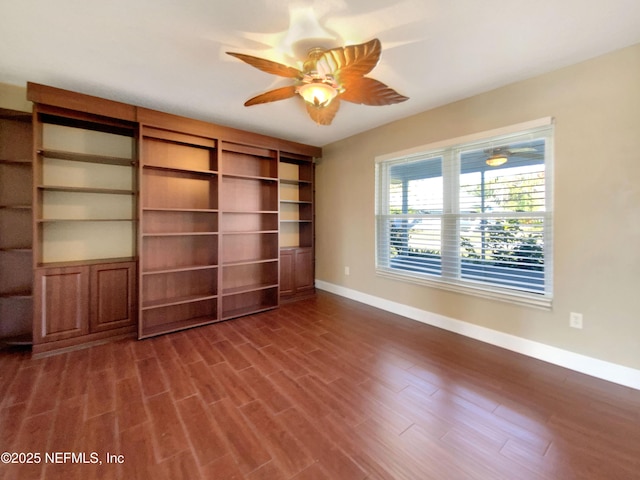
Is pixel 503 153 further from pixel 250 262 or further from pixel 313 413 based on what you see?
pixel 250 262

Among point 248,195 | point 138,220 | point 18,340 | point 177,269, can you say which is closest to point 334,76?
point 248,195

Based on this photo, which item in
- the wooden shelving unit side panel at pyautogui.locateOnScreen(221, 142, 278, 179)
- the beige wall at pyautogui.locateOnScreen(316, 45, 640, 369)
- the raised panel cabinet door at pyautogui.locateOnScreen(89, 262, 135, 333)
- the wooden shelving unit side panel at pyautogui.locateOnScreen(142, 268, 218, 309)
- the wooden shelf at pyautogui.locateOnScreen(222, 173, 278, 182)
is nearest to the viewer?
the beige wall at pyautogui.locateOnScreen(316, 45, 640, 369)

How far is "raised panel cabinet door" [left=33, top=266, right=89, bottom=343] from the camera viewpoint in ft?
7.89

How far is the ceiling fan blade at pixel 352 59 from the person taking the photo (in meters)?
1.58

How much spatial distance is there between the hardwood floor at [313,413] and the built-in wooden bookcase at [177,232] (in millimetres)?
544

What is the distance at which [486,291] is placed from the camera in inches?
106

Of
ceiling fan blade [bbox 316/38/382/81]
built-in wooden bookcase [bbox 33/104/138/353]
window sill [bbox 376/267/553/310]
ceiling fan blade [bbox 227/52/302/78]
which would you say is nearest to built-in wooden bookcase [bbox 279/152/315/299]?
window sill [bbox 376/267/553/310]

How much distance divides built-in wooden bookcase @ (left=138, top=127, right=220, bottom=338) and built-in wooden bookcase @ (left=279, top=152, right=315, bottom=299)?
1073 millimetres

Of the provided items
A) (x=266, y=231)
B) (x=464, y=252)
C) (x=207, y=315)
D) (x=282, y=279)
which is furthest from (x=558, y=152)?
(x=207, y=315)

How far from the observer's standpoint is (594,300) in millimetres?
2111

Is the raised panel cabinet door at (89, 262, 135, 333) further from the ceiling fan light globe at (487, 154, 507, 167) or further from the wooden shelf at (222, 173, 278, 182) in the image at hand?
the ceiling fan light globe at (487, 154, 507, 167)

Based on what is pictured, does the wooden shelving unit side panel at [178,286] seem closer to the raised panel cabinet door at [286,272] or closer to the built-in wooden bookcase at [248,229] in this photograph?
the built-in wooden bookcase at [248,229]

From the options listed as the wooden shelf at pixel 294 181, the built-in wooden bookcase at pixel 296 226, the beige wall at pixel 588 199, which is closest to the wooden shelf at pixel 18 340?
the built-in wooden bookcase at pixel 296 226

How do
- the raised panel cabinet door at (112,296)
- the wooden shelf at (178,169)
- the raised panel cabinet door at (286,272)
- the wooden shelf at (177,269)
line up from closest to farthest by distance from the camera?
the raised panel cabinet door at (112,296), the wooden shelf at (177,269), the wooden shelf at (178,169), the raised panel cabinet door at (286,272)
